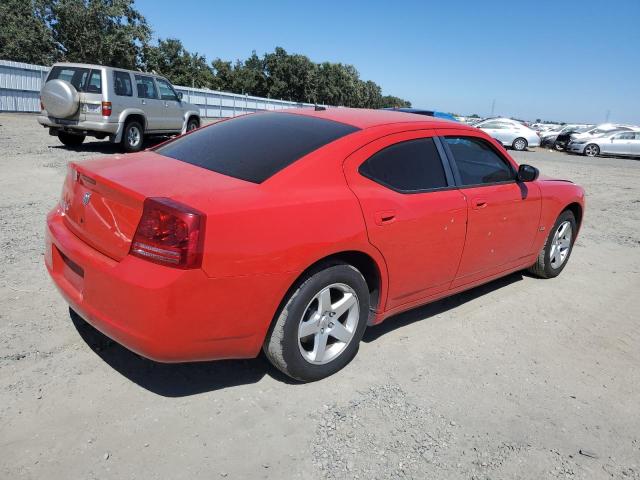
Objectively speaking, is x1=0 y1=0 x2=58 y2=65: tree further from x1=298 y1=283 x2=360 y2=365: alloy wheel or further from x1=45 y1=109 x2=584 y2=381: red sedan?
x1=298 y1=283 x2=360 y2=365: alloy wheel

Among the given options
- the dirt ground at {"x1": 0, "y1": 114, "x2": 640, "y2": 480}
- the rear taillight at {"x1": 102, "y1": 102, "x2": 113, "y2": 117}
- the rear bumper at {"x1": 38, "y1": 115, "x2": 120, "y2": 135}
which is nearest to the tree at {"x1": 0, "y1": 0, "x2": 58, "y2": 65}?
the rear bumper at {"x1": 38, "y1": 115, "x2": 120, "y2": 135}

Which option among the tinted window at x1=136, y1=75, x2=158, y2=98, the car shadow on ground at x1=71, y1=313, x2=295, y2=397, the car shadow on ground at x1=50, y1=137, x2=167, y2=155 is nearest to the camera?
the car shadow on ground at x1=71, y1=313, x2=295, y2=397

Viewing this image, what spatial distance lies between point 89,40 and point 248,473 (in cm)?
4686

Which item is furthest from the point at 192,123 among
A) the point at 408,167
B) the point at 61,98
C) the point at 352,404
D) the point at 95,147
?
the point at 352,404

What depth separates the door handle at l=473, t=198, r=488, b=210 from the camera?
12.3 feet

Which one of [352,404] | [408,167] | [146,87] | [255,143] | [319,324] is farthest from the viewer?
[146,87]

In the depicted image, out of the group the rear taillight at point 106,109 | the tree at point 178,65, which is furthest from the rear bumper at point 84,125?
the tree at point 178,65

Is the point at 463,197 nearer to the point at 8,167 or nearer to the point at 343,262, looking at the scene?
the point at 343,262

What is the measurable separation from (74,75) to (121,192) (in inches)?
399

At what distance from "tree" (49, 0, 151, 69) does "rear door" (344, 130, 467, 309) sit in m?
44.9

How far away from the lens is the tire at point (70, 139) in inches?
465

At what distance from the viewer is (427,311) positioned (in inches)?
164

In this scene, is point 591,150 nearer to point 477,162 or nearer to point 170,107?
point 170,107

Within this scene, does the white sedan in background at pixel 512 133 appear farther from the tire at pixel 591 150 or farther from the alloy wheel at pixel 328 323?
the alloy wheel at pixel 328 323
